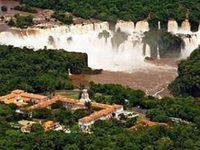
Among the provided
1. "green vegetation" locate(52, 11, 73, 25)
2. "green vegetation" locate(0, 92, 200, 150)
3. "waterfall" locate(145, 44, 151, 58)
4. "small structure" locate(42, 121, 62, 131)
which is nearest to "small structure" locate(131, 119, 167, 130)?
"green vegetation" locate(0, 92, 200, 150)

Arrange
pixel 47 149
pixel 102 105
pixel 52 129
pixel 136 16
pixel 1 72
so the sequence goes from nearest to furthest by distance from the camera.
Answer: pixel 47 149 < pixel 52 129 < pixel 102 105 < pixel 1 72 < pixel 136 16

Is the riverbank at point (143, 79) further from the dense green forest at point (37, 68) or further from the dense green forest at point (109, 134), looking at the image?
the dense green forest at point (109, 134)

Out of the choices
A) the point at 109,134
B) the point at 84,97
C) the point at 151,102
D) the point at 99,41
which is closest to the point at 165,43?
the point at 99,41

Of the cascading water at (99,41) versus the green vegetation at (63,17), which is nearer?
the cascading water at (99,41)

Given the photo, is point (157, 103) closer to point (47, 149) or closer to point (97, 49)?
point (47, 149)

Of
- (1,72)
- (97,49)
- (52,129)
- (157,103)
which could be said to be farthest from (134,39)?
(52,129)

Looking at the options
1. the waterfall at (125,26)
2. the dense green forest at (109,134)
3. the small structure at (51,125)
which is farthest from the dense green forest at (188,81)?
the waterfall at (125,26)

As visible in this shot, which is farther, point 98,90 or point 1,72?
point 1,72
